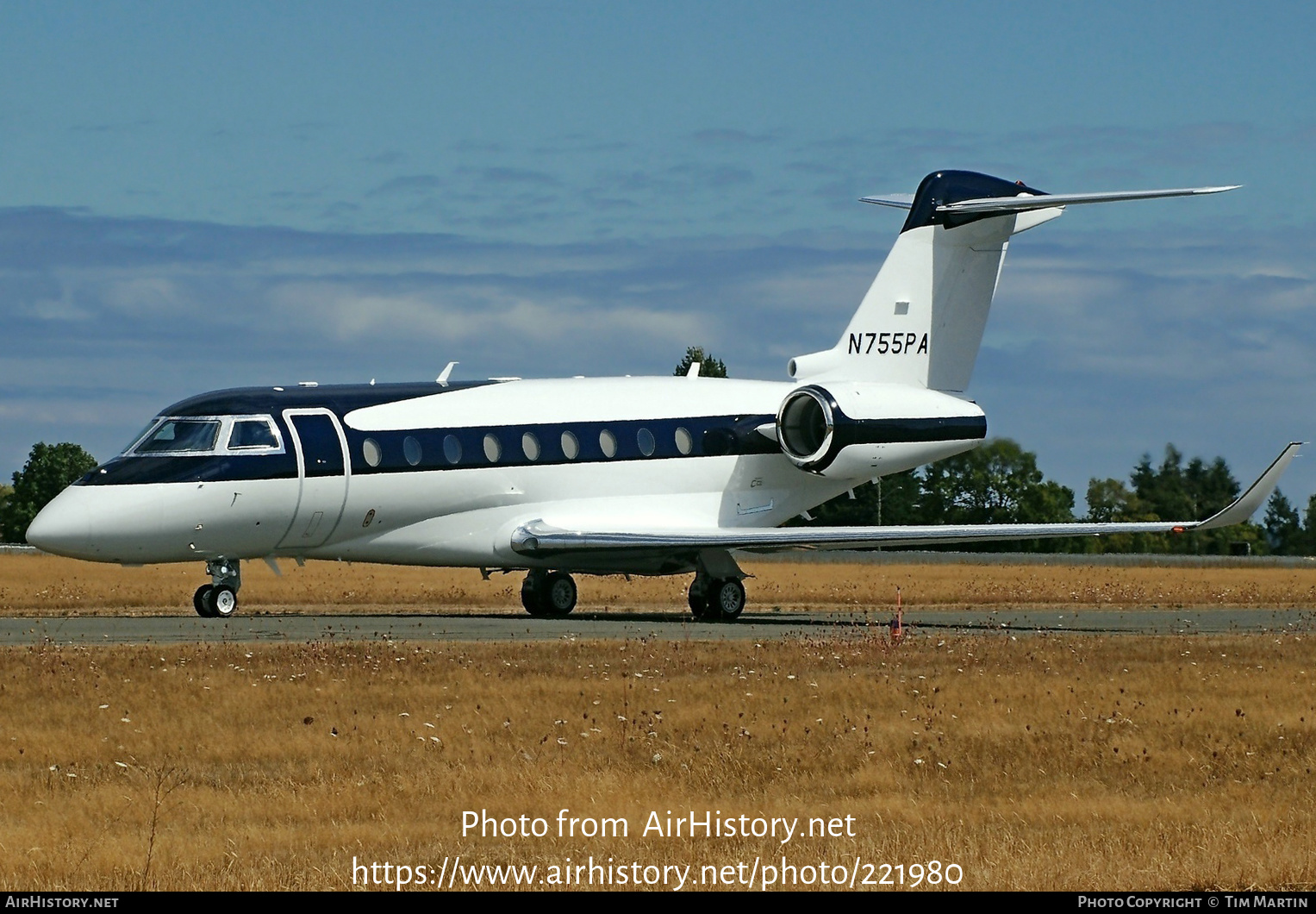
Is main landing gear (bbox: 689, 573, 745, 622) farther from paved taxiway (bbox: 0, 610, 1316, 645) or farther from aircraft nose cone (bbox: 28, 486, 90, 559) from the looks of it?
aircraft nose cone (bbox: 28, 486, 90, 559)

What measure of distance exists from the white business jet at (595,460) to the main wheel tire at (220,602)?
0.10 feet

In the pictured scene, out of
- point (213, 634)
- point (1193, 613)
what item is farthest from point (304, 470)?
point (1193, 613)

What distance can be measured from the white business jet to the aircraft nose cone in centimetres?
3

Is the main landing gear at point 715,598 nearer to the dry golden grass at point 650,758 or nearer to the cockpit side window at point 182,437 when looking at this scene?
the cockpit side window at point 182,437

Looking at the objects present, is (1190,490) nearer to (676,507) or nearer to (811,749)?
(676,507)

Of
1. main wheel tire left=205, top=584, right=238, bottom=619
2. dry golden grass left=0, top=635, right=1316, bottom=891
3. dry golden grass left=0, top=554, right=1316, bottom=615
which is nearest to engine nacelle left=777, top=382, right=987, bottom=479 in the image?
dry golden grass left=0, top=554, right=1316, bottom=615

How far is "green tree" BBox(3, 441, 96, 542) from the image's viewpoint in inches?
5000

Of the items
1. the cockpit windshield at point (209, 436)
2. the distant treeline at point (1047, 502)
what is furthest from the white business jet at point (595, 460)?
the distant treeline at point (1047, 502)

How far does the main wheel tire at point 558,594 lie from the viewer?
3145 centimetres

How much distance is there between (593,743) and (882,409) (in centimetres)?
1792

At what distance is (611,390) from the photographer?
31453 mm

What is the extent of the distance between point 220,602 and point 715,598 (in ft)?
26.2

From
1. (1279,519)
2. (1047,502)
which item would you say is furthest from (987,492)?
(1279,519)
